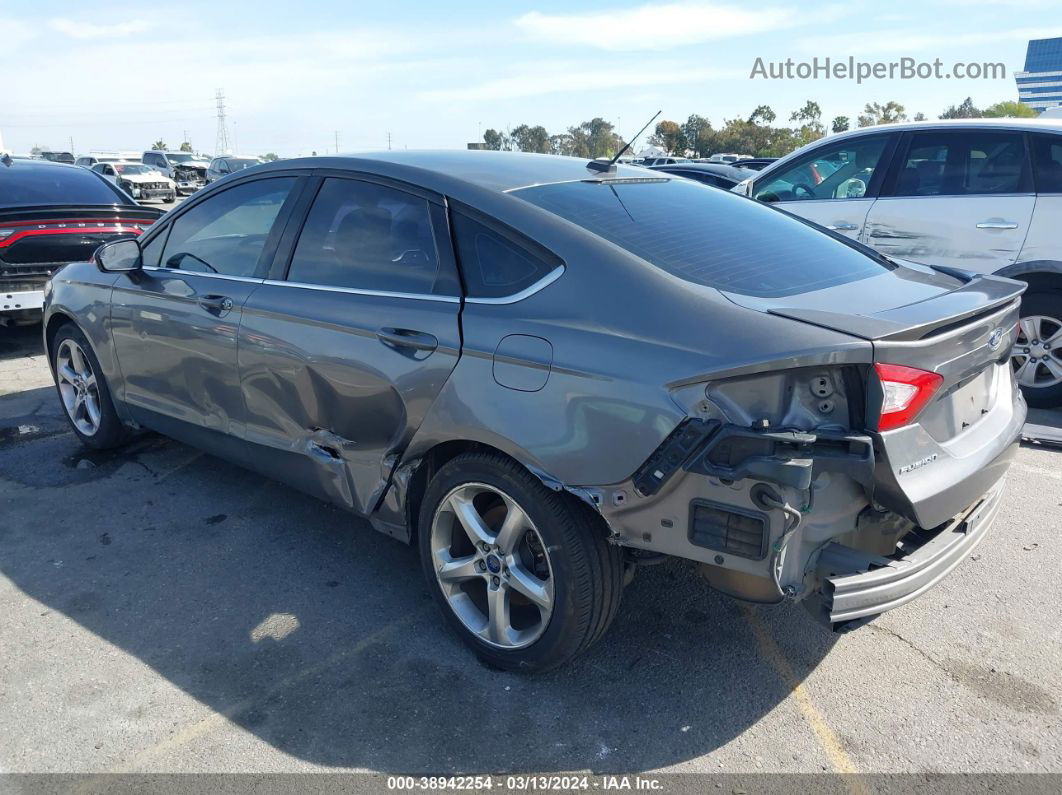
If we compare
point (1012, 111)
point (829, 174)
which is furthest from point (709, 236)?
point (1012, 111)

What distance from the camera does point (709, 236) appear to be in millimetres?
3074

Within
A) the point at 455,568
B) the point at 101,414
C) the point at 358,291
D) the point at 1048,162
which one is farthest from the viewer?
the point at 1048,162

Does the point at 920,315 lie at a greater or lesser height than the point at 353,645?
greater

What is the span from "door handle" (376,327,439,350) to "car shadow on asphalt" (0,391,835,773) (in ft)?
3.65

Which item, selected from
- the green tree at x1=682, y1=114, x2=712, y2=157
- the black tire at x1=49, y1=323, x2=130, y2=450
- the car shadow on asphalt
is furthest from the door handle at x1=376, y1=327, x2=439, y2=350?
the green tree at x1=682, y1=114, x2=712, y2=157

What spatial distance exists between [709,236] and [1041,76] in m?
59.7

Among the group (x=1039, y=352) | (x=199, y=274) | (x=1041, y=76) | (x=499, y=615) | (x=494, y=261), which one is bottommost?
(x=499, y=615)

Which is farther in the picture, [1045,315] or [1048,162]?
[1045,315]

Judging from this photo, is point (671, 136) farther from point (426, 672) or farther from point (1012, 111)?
point (426, 672)

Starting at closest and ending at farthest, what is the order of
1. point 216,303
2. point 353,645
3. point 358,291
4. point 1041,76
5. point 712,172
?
1. point 353,645
2. point 358,291
3. point 216,303
4. point 712,172
5. point 1041,76

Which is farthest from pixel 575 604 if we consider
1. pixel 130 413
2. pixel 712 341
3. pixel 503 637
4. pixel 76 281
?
pixel 76 281

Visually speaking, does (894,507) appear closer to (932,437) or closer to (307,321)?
(932,437)

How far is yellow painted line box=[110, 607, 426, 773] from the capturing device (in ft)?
8.43

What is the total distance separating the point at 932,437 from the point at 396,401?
70.5 inches
